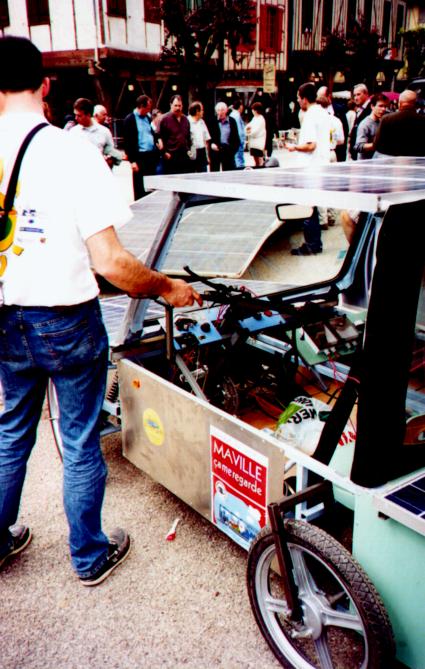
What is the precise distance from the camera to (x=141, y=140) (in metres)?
9.59

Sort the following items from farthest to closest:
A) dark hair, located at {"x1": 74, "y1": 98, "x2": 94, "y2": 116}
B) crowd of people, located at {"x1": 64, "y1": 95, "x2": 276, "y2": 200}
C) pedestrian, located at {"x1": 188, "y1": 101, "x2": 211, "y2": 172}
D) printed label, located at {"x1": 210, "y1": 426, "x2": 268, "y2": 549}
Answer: pedestrian, located at {"x1": 188, "y1": 101, "x2": 211, "y2": 172} < crowd of people, located at {"x1": 64, "y1": 95, "x2": 276, "y2": 200} < dark hair, located at {"x1": 74, "y1": 98, "x2": 94, "y2": 116} < printed label, located at {"x1": 210, "y1": 426, "x2": 268, "y2": 549}

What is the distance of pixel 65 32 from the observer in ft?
67.8

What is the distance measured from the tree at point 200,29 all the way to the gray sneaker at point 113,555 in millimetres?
20627

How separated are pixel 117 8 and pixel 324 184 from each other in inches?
849

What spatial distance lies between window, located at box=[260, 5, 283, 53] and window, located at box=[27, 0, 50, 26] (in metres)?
11.3

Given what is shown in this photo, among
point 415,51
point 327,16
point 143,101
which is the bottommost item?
point 143,101

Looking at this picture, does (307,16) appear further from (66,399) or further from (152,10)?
(66,399)

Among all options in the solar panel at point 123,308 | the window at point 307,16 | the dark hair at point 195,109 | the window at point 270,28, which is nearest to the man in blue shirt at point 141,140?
the dark hair at point 195,109

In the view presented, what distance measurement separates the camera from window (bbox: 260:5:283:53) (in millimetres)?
28531

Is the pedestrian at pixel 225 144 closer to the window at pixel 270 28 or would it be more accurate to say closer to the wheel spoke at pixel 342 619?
the wheel spoke at pixel 342 619

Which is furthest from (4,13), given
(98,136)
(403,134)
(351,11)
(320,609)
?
(320,609)

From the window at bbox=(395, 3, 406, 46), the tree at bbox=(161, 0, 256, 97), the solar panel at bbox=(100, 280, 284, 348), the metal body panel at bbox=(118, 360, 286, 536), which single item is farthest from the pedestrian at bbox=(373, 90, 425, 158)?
the window at bbox=(395, 3, 406, 46)

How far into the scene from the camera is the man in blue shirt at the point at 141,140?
939cm

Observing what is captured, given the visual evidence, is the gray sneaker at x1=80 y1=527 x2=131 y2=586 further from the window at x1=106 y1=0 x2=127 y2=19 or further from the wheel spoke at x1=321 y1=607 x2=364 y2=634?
the window at x1=106 y1=0 x2=127 y2=19
